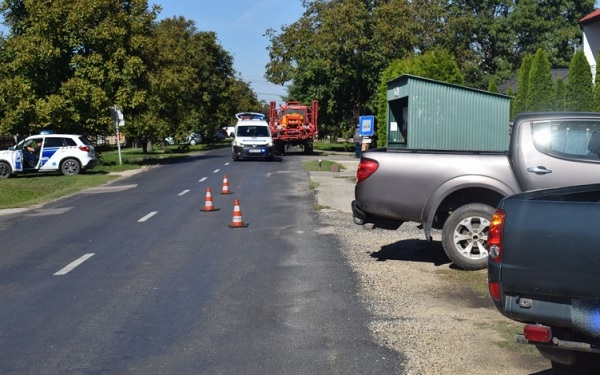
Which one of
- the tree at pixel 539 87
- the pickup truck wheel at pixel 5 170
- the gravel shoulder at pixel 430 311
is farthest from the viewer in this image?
the tree at pixel 539 87

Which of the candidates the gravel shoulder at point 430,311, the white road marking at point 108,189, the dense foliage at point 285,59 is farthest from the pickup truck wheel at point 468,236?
the dense foliage at point 285,59

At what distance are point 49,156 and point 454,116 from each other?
54.7 ft

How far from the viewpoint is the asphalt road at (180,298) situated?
22.1 ft

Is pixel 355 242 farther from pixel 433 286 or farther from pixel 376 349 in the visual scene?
pixel 376 349

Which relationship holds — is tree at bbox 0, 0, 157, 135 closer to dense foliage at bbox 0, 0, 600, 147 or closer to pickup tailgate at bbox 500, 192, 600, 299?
dense foliage at bbox 0, 0, 600, 147

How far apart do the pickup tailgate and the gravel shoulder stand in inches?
61.6

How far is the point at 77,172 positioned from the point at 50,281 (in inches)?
878

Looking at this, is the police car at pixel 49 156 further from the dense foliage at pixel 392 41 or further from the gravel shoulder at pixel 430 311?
the gravel shoulder at pixel 430 311

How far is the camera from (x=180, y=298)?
30.0 feet

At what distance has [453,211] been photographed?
10.6m

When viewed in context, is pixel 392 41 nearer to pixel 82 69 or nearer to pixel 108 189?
pixel 82 69

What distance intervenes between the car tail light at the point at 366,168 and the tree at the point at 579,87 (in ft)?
63.8

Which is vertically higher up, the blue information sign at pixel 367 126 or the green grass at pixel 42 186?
the blue information sign at pixel 367 126

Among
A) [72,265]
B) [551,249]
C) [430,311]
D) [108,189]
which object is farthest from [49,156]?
[551,249]
